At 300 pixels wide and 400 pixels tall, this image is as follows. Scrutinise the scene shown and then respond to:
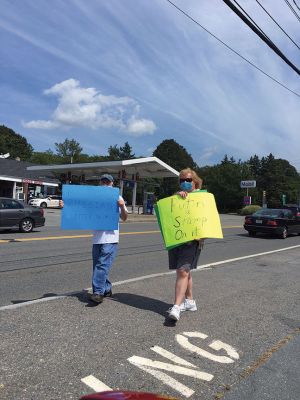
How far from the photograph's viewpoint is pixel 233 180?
78312mm

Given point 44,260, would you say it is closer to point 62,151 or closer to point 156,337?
point 156,337

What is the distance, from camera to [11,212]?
18219mm

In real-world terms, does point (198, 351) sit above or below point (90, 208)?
below

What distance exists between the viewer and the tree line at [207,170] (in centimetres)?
7906

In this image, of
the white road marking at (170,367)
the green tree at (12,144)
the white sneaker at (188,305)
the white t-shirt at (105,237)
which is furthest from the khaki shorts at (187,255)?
the green tree at (12,144)

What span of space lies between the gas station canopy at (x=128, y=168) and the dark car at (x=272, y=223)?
16.4m

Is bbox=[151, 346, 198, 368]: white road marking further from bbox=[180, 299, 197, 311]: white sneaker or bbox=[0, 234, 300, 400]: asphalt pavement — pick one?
bbox=[180, 299, 197, 311]: white sneaker

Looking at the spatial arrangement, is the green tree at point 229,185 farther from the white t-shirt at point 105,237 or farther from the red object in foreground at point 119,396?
the red object in foreground at point 119,396

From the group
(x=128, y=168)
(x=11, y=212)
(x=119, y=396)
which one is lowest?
(x=119, y=396)

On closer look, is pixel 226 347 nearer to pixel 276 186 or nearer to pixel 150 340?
pixel 150 340

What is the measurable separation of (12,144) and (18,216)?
81.8 metres

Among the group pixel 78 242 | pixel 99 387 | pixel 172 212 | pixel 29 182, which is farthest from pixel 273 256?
pixel 29 182

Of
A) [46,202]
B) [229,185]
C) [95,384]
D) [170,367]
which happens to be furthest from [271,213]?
[229,185]

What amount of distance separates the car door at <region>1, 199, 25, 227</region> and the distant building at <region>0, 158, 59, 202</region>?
28.3 meters
